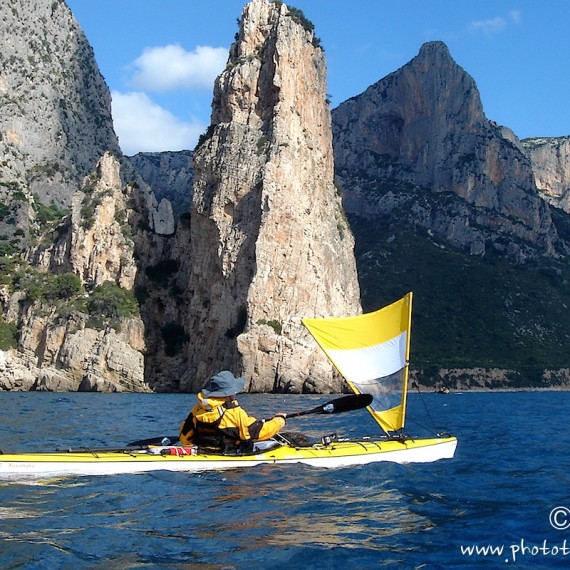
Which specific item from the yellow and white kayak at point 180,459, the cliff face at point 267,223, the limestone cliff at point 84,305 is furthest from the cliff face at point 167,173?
the yellow and white kayak at point 180,459

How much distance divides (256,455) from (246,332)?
44.3 meters

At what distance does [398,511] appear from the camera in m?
9.40

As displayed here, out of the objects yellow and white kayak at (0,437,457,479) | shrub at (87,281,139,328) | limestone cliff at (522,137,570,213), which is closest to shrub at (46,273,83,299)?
shrub at (87,281,139,328)

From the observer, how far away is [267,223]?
59.7 m

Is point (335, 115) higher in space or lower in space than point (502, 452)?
higher

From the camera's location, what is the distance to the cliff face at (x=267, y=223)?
56.6 meters

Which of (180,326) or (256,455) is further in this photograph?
(180,326)

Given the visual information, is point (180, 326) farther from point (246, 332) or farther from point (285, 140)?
point (285, 140)

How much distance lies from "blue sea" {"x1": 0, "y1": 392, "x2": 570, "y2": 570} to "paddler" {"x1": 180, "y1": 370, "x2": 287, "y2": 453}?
504mm

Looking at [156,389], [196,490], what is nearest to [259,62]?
[156,389]

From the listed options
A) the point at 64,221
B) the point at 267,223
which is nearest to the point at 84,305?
the point at 64,221

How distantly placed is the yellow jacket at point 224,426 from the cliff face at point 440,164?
299 feet

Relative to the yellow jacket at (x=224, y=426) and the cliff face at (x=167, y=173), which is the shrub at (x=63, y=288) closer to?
the yellow jacket at (x=224, y=426)

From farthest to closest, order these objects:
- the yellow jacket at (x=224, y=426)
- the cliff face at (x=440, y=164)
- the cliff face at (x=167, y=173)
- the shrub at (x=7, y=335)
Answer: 1. the cliff face at (x=167, y=173)
2. the cliff face at (x=440, y=164)
3. the shrub at (x=7, y=335)
4. the yellow jacket at (x=224, y=426)
